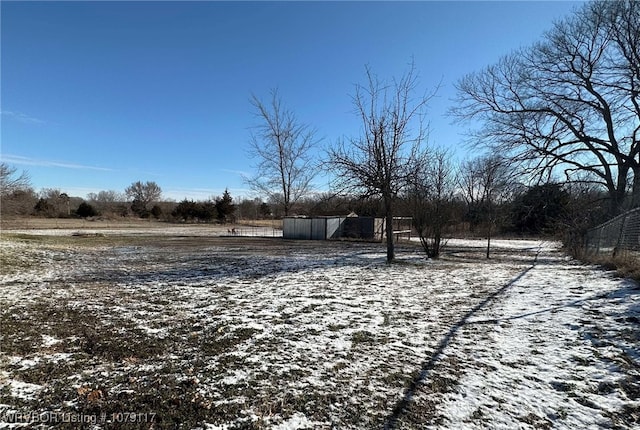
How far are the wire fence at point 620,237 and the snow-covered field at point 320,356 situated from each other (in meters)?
2.00

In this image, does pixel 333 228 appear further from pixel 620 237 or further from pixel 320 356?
pixel 320 356

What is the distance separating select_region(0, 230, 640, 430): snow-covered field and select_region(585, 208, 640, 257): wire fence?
1999mm

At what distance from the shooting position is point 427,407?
2.75 metres

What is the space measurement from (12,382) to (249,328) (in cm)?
242

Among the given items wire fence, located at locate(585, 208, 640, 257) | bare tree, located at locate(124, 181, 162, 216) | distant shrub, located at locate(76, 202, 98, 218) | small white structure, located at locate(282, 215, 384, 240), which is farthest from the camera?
bare tree, located at locate(124, 181, 162, 216)

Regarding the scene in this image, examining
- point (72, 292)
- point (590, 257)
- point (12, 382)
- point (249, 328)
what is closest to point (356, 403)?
point (249, 328)

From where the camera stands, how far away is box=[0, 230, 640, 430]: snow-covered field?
104 inches

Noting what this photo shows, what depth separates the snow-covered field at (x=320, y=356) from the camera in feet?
8.66

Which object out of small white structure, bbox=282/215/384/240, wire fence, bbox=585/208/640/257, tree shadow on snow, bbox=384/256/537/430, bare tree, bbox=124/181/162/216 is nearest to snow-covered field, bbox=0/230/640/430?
tree shadow on snow, bbox=384/256/537/430

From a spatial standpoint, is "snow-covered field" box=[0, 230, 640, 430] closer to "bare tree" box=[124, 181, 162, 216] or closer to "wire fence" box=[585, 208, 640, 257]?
"wire fence" box=[585, 208, 640, 257]

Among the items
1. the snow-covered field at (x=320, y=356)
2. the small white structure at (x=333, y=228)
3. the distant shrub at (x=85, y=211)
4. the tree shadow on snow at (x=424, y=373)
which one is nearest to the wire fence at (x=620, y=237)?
the snow-covered field at (x=320, y=356)

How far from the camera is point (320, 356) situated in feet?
12.1

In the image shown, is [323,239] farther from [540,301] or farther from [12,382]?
[12,382]

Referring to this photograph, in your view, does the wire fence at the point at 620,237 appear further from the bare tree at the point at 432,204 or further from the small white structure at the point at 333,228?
the small white structure at the point at 333,228
